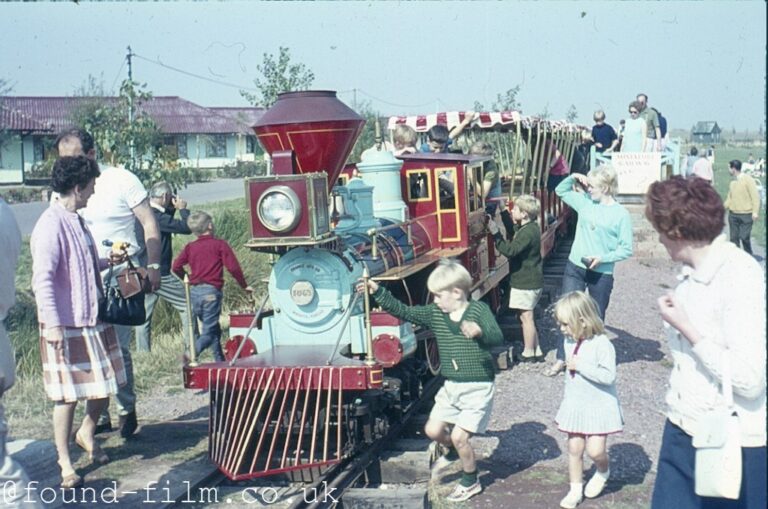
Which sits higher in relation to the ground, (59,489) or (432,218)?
(432,218)

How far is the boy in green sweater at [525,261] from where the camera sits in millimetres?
8578

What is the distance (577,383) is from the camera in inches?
207

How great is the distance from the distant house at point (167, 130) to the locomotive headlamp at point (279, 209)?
35819 mm

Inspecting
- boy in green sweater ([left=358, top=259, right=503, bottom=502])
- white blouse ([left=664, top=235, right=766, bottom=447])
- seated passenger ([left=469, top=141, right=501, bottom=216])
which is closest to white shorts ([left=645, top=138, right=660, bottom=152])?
seated passenger ([left=469, top=141, right=501, bottom=216])

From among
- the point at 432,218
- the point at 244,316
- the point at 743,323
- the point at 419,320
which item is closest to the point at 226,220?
the point at 432,218

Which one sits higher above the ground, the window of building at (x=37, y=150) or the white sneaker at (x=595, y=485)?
the window of building at (x=37, y=150)

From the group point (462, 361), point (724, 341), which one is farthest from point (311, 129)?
point (724, 341)

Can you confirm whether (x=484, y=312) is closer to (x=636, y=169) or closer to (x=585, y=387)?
(x=585, y=387)

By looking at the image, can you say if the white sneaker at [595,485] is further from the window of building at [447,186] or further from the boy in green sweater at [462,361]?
the window of building at [447,186]

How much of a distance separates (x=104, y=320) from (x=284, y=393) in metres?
1.24

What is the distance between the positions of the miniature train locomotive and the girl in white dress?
4.02ft

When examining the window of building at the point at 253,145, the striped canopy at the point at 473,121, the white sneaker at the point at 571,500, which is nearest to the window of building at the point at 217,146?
the window of building at the point at 253,145

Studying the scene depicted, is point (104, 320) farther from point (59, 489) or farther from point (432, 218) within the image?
point (432, 218)

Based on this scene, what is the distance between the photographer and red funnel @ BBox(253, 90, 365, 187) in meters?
6.13
